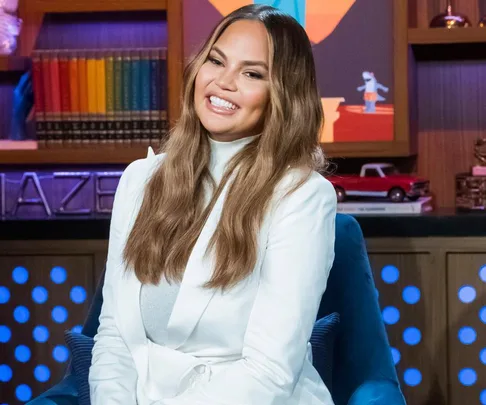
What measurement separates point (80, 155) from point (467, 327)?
1413mm

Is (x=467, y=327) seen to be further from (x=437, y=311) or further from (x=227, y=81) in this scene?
(x=227, y=81)

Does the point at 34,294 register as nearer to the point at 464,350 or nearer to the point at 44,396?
the point at 44,396

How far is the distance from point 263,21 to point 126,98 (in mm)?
1430

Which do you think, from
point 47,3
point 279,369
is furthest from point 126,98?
point 279,369

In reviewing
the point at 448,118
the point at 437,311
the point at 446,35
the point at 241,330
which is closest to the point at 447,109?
the point at 448,118

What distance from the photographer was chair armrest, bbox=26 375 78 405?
173 centimetres

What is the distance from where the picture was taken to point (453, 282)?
2.71 metres

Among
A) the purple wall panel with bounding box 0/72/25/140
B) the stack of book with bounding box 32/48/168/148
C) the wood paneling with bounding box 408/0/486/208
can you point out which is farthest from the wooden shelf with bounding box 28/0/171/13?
the wood paneling with bounding box 408/0/486/208

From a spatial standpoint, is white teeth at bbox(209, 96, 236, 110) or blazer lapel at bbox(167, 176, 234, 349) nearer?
blazer lapel at bbox(167, 176, 234, 349)

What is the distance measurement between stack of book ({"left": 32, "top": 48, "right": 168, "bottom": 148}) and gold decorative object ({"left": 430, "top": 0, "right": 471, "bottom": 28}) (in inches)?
36.6

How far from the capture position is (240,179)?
1711 millimetres

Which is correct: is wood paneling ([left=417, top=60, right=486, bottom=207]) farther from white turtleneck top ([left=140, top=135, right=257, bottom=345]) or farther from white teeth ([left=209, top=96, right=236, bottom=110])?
white turtleneck top ([left=140, top=135, right=257, bottom=345])

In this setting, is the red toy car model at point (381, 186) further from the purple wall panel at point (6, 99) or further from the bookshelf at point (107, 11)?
the purple wall panel at point (6, 99)

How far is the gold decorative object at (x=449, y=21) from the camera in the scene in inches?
116
